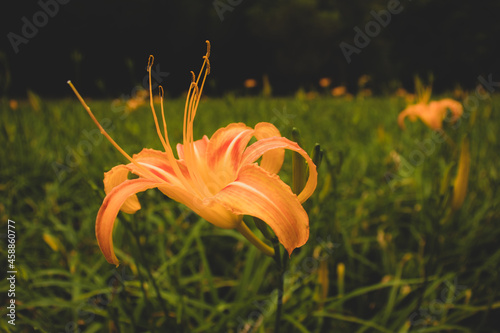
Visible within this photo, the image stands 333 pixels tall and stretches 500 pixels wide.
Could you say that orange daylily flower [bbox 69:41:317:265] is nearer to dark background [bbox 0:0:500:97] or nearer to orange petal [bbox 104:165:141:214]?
orange petal [bbox 104:165:141:214]

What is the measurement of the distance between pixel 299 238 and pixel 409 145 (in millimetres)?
2406

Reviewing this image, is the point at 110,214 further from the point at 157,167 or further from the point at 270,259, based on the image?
the point at 270,259

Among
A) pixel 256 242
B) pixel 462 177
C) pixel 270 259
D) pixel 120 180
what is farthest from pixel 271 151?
pixel 270 259

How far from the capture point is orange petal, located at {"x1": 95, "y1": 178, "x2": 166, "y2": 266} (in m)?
0.57

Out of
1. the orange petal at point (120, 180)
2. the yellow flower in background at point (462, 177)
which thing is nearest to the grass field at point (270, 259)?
the yellow flower in background at point (462, 177)

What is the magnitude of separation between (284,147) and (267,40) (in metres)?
21.8

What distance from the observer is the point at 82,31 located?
38.8 feet

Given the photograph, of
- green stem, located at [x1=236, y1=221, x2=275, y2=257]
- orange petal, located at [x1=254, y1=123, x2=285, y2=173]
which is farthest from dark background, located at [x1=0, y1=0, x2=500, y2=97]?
green stem, located at [x1=236, y1=221, x2=275, y2=257]

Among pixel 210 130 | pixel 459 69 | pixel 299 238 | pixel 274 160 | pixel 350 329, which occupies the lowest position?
pixel 350 329

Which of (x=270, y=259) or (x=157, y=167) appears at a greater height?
(x=157, y=167)

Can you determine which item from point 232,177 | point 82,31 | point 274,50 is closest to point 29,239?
point 232,177

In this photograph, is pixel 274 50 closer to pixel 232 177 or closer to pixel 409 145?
pixel 409 145

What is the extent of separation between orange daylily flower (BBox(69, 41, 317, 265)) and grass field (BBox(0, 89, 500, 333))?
0.15m

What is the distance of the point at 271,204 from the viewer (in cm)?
53
